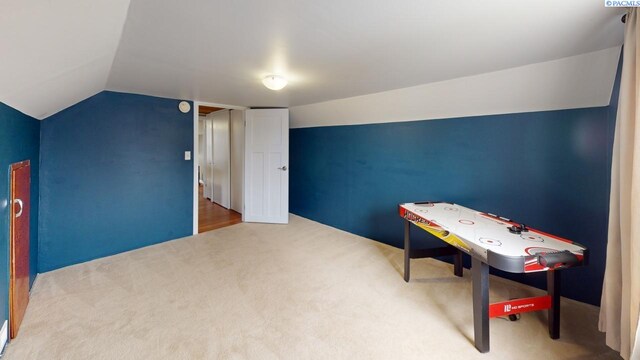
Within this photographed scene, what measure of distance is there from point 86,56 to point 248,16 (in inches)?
43.9

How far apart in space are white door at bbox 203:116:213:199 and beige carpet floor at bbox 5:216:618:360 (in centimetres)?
310

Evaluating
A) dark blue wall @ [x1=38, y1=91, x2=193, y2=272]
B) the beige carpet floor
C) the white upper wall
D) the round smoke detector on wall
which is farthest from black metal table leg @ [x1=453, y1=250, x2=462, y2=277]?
the round smoke detector on wall

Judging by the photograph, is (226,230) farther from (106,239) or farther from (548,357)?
(548,357)

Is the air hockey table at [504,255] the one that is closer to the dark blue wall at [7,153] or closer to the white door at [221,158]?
the dark blue wall at [7,153]

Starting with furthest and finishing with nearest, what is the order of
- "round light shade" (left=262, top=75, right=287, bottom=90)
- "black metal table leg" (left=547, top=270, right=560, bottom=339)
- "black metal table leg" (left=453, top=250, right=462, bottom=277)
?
"black metal table leg" (left=453, top=250, right=462, bottom=277)
"round light shade" (left=262, top=75, right=287, bottom=90)
"black metal table leg" (left=547, top=270, right=560, bottom=339)

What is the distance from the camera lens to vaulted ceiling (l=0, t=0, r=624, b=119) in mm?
1226

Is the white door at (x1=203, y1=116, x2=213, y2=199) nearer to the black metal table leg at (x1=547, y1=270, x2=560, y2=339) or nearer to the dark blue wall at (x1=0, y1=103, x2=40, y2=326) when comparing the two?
the dark blue wall at (x1=0, y1=103, x2=40, y2=326)

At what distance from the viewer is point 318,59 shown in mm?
1987

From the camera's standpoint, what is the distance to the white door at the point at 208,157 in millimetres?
5750

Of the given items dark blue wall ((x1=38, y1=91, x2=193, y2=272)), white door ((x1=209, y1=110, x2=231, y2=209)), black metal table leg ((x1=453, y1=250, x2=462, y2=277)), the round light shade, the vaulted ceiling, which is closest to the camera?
the vaulted ceiling

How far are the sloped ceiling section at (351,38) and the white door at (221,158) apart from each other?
102 inches

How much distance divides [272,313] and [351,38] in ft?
6.49

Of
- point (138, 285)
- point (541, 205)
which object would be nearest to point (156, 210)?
point (138, 285)

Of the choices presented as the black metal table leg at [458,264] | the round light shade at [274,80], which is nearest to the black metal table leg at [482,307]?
the black metal table leg at [458,264]
